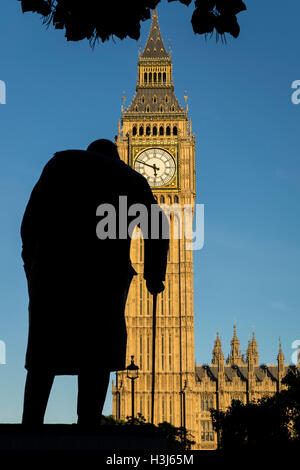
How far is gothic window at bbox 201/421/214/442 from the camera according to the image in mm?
74450

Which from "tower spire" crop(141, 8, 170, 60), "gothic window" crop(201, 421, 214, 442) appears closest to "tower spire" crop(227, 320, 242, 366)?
"gothic window" crop(201, 421, 214, 442)

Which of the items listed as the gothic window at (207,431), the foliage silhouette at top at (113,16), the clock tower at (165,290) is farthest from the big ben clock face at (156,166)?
the foliage silhouette at top at (113,16)

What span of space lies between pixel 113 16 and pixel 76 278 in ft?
6.78

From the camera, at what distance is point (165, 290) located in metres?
65.0

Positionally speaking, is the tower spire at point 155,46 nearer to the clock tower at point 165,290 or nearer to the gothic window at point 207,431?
the clock tower at point 165,290

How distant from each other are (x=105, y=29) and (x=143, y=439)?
2895 mm

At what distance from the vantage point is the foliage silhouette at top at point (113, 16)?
563 centimetres

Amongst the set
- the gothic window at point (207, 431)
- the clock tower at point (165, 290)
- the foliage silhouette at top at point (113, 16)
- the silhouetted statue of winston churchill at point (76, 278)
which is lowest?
the silhouetted statue of winston churchill at point (76, 278)

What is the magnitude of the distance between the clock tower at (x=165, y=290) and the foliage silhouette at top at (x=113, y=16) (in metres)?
56.0

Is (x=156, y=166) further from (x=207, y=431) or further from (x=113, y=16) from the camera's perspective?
(x=113, y=16)

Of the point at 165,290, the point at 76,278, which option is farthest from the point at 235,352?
the point at 76,278

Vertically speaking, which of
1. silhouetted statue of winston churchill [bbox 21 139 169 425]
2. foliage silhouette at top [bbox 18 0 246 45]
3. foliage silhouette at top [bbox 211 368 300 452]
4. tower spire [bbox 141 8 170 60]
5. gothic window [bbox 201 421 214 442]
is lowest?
silhouetted statue of winston churchill [bbox 21 139 169 425]

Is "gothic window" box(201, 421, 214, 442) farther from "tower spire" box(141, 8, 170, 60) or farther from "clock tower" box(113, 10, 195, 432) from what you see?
"tower spire" box(141, 8, 170, 60)
